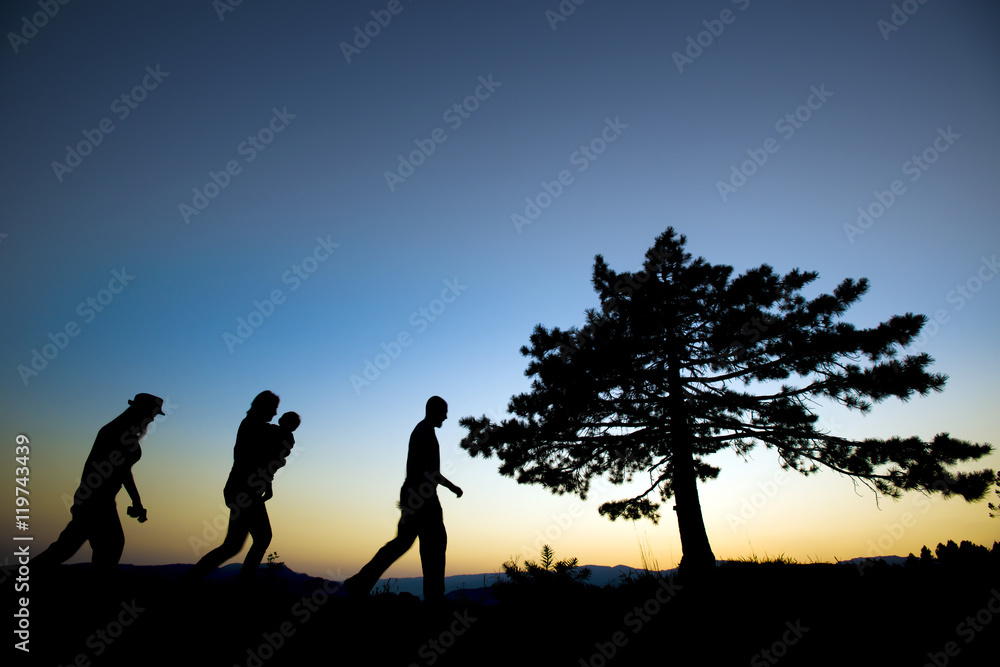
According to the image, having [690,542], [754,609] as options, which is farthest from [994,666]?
[690,542]

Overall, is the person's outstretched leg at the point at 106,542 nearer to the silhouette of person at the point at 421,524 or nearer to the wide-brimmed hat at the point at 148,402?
the wide-brimmed hat at the point at 148,402

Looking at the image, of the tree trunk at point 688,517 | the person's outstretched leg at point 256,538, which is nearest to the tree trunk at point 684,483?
the tree trunk at point 688,517

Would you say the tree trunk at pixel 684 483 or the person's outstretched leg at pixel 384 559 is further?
the tree trunk at pixel 684 483

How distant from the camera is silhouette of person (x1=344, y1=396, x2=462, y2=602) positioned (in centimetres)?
390

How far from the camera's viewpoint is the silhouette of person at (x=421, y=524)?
3.90 meters

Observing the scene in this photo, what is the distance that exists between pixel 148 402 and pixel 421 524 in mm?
2986

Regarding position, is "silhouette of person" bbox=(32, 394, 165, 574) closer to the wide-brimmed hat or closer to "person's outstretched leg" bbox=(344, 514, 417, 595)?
the wide-brimmed hat

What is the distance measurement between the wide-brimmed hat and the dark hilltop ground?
1540 mm

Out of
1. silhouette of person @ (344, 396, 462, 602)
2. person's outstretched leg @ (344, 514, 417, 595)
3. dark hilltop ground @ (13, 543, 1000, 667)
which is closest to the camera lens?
dark hilltop ground @ (13, 543, 1000, 667)

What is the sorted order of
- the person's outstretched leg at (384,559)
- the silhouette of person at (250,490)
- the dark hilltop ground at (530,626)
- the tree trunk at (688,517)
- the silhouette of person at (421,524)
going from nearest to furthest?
the dark hilltop ground at (530,626), the person's outstretched leg at (384,559), the silhouette of person at (421,524), the silhouette of person at (250,490), the tree trunk at (688,517)

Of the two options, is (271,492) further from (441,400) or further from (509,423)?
(509,423)

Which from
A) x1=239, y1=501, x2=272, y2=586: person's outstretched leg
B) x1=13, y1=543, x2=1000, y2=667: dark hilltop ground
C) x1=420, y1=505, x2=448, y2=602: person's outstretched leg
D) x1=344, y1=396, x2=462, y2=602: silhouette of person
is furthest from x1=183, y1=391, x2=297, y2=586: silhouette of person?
x1=420, y1=505, x2=448, y2=602: person's outstretched leg

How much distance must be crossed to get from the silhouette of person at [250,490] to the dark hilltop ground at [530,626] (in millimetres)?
299

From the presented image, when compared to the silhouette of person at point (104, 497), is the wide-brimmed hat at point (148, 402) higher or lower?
higher
